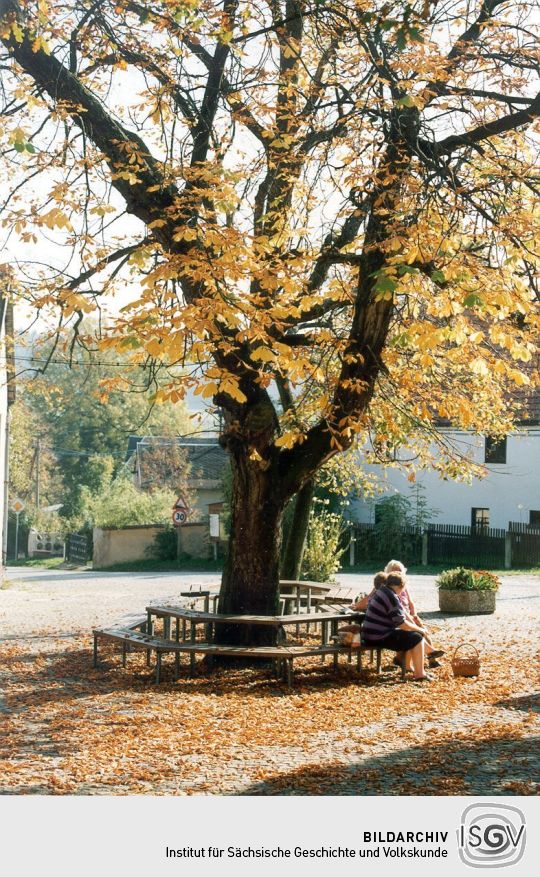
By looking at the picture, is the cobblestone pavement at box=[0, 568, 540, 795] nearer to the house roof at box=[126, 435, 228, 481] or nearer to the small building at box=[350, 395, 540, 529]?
the small building at box=[350, 395, 540, 529]

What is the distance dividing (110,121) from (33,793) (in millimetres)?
7126

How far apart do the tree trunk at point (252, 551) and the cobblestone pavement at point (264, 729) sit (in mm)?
705

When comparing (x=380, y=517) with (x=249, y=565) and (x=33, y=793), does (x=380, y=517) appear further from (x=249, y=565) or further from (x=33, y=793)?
(x=33, y=793)

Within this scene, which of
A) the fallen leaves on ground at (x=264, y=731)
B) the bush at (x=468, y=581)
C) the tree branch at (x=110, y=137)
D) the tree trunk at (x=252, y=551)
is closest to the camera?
the fallen leaves on ground at (x=264, y=731)

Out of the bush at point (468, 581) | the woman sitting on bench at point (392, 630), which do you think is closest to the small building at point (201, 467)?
the bush at point (468, 581)

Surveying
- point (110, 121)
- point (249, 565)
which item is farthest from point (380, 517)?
point (110, 121)

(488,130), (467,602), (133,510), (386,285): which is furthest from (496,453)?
(386,285)

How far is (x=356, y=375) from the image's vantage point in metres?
11.8

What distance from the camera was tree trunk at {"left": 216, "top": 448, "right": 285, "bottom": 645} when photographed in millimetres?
12484

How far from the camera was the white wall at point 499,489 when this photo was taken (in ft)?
120

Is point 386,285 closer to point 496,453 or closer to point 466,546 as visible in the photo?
point 466,546

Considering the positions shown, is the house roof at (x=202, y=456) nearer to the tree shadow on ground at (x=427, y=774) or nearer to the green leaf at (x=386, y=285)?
the green leaf at (x=386, y=285)

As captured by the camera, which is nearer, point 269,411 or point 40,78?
point 40,78
